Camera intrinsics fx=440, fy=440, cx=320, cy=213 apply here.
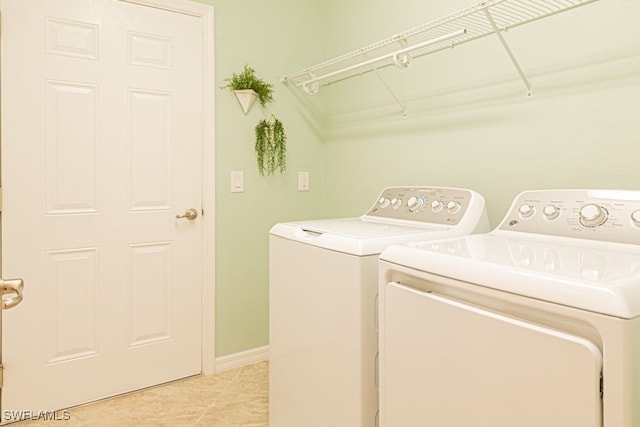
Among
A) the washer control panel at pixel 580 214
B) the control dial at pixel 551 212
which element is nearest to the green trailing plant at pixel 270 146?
the washer control panel at pixel 580 214

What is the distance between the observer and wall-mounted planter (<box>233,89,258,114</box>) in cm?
250

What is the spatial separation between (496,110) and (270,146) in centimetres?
134

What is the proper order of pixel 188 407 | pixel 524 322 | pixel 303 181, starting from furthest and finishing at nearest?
pixel 303 181
pixel 188 407
pixel 524 322

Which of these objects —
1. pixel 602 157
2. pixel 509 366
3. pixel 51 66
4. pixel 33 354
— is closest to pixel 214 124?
pixel 51 66

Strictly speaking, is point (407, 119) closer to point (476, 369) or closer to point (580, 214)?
point (580, 214)

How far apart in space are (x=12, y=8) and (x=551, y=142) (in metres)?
2.30

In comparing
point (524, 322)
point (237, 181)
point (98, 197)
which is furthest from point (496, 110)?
point (98, 197)

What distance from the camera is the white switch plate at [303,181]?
111 inches

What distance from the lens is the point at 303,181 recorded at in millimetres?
2832

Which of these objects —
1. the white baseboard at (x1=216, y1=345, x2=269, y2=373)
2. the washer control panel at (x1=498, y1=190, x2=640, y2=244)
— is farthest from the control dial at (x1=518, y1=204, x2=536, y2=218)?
the white baseboard at (x1=216, y1=345, x2=269, y2=373)

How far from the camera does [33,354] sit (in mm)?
2020

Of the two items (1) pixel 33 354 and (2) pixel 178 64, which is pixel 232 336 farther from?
(2) pixel 178 64

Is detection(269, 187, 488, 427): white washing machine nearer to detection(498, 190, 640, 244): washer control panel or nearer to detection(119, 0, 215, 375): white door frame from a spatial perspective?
detection(498, 190, 640, 244): washer control panel

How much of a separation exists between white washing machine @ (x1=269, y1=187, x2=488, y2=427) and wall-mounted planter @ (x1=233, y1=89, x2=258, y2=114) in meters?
1.03
